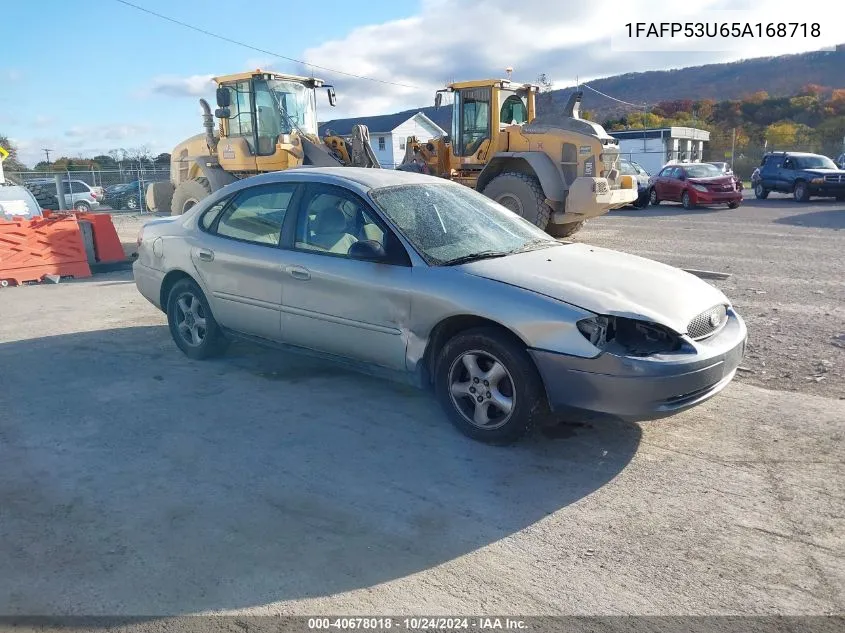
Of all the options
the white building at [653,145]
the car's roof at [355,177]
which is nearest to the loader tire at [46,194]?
the car's roof at [355,177]

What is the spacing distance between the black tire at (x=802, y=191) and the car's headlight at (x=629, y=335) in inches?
940

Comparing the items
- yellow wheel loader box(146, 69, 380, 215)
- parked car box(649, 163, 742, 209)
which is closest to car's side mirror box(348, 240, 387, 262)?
yellow wheel loader box(146, 69, 380, 215)

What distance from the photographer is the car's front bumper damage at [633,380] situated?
152 inches

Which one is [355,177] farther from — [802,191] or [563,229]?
[802,191]

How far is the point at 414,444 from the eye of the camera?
14.6 ft

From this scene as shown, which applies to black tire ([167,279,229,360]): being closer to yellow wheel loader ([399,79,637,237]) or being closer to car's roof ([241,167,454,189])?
car's roof ([241,167,454,189])

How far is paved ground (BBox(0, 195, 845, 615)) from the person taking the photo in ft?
9.82

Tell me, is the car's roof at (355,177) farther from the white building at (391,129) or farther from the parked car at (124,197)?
the white building at (391,129)

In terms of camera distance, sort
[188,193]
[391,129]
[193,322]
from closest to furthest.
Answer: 1. [193,322]
2. [188,193]
3. [391,129]

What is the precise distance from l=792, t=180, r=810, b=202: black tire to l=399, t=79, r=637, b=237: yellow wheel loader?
13.4m

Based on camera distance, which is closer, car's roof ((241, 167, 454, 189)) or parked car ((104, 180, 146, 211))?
car's roof ((241, 167, 454, 189))

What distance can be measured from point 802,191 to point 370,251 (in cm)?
2438

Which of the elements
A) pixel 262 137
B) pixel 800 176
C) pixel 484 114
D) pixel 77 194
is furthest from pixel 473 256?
pixel 77 194

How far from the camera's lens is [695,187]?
2255 centimetres
